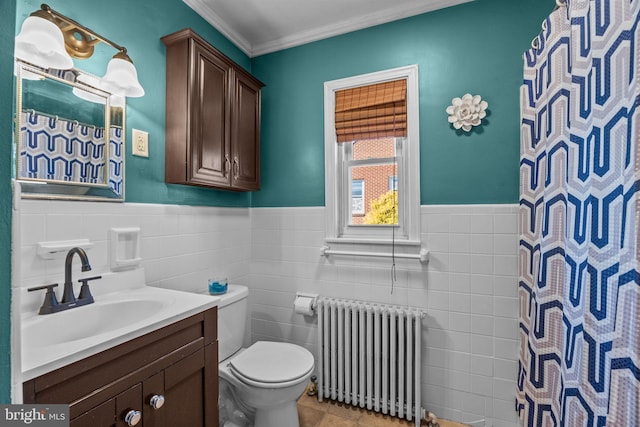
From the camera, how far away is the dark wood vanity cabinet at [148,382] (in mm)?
782

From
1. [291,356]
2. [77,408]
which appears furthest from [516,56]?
[77,408]

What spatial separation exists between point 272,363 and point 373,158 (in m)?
1.38

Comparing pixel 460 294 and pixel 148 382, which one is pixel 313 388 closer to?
pixel 460 294

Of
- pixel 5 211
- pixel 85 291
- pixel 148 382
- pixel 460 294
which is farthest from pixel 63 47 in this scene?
pixel 460 294

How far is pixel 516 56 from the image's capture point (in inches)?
65.1

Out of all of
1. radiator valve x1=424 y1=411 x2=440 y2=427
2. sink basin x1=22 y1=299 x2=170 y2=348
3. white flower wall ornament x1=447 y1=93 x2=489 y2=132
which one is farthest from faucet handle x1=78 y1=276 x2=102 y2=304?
white flower wall ornament x1=447 y1=93 x2=489 y2=132

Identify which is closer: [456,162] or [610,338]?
[610,338]

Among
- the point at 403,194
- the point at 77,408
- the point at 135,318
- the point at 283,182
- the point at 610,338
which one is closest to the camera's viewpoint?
the point at 610,338

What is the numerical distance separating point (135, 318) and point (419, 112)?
182 centimetres

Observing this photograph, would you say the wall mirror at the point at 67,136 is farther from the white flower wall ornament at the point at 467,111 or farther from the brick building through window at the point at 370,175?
the white flower wall ornament at the point at 467,111

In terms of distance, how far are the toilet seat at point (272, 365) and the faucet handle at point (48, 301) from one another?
2.68 ft

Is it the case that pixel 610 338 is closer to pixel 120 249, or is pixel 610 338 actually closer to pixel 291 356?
pixel 291 356

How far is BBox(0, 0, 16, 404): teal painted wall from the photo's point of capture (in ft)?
1.27

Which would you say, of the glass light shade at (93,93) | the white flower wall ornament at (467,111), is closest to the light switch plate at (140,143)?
the glass light shade at (93,93)
